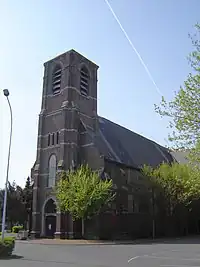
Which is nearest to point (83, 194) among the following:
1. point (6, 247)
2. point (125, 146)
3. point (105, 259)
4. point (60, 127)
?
point (60, 127)

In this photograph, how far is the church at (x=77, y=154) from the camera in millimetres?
43125

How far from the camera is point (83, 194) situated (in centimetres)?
3684

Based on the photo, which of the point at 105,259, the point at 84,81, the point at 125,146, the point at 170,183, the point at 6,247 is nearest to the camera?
the point at 105,259

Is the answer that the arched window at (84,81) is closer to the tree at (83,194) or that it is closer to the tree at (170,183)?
the tree at (83,194)

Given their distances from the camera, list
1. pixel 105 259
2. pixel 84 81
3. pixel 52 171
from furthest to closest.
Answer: pixel 84 81, pixel 52 171, pixel 105 259

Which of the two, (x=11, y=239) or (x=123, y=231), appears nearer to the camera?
(x=11, y=239)

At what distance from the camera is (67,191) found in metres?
38.6

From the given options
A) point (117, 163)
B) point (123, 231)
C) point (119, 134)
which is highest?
point (119, 134)

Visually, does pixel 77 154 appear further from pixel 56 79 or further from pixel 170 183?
pixel 170 183

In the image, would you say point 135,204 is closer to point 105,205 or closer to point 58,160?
point 105,205

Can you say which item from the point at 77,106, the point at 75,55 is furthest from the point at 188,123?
the point at 75,55

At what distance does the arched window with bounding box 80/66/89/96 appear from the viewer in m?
49.7

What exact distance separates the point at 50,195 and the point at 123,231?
10.6 metres

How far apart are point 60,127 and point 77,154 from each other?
14.6 feet
